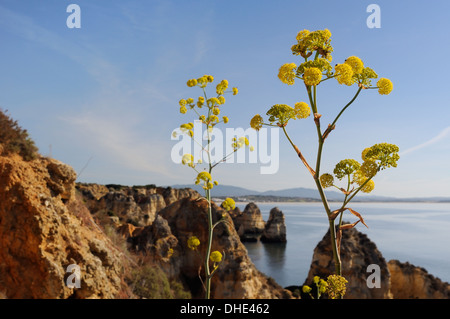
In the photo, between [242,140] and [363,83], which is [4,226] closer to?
[242,140]

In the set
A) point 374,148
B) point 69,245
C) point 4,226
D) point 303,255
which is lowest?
point 303,255

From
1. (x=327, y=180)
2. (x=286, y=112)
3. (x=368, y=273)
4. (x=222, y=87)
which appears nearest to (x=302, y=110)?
(x=286, y=112)

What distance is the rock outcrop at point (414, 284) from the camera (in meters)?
22.6

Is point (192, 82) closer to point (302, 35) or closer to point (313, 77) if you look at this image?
point (302, 35)

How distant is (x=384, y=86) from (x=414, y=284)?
90.6 feet

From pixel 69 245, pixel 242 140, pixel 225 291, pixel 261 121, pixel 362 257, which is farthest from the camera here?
pixel 362 257

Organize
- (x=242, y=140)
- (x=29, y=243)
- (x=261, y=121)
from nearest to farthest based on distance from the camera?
(x=261, y=121) < (x=242, y=140) < (x=29, y=243)

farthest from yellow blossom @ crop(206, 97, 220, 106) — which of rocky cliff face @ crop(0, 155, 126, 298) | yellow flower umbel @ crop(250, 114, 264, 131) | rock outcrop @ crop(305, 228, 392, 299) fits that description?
rock outcrop @ crop(305, 228, 392, 299)

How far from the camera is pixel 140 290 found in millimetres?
11586

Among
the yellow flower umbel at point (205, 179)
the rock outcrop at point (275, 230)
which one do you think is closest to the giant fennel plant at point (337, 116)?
the yellow flower umbel at point (205, 179)

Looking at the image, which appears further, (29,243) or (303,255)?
(303,255)

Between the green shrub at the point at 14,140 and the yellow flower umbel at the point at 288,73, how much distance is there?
9405mm

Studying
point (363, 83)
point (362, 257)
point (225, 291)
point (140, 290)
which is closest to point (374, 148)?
point (363, 83)
